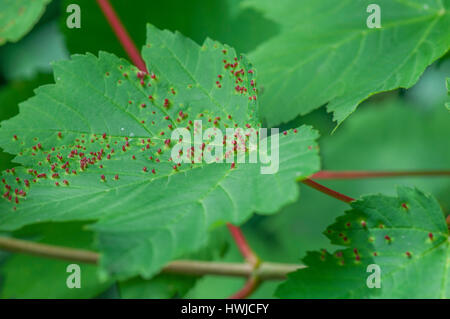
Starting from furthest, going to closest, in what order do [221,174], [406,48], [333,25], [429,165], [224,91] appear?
1. [429,165]
2. [333,25]
3. [406,48]
4. [224,91]
5. [221,174]

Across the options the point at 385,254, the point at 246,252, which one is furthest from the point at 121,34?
the point at 385,254

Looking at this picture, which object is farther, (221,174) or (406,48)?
(406,48)

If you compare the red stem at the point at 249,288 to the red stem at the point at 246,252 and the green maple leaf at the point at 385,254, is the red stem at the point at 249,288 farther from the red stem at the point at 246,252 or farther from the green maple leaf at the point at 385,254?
Result: the green maple leaf at the point at 385,254

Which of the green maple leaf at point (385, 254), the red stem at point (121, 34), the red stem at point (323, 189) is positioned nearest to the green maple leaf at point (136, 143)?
the red stem at point (323, 189)

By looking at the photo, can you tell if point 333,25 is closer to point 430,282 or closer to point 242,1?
point 242,1

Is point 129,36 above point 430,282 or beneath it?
above
